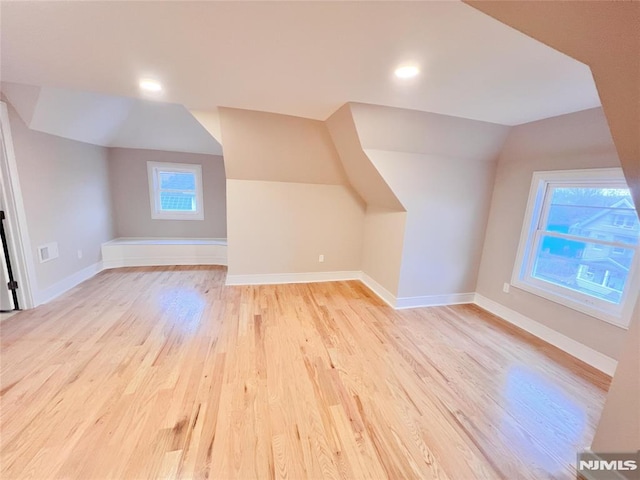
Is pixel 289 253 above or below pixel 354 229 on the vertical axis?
below

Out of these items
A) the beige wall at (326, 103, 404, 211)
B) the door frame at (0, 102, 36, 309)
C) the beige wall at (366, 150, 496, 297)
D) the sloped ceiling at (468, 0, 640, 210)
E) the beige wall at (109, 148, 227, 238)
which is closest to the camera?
the sloped ceiling at (468, 0, 640, 210)

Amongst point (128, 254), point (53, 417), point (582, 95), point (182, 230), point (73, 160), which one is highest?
point (582, 95)

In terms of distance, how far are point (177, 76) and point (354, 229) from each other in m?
2.88

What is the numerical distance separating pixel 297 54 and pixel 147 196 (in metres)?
4.28

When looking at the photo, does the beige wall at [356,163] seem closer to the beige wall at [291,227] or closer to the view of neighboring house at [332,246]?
the view of neighboring house at [332,246]

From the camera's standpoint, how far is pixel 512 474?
1265mm

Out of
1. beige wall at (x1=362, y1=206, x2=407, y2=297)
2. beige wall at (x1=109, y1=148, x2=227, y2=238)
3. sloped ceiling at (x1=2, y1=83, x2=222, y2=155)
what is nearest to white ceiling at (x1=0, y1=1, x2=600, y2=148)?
sloped ceiling at (x1=2, y1=83, x2=222, y2=155)

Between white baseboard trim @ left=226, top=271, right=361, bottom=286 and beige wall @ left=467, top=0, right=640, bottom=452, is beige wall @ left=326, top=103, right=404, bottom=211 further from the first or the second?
beige wall @ left=467, top=0, right=640, bottom=452

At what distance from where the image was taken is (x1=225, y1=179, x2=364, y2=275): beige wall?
3.50m

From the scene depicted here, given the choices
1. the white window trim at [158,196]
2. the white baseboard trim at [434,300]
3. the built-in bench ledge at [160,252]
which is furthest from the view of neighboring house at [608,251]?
the white window trim at [158,196]

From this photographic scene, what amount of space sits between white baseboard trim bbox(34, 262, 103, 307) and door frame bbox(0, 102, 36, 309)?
11 centimetres

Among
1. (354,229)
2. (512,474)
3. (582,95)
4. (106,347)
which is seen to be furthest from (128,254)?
(582,95)

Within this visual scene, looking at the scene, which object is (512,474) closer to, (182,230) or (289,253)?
(289,253)
